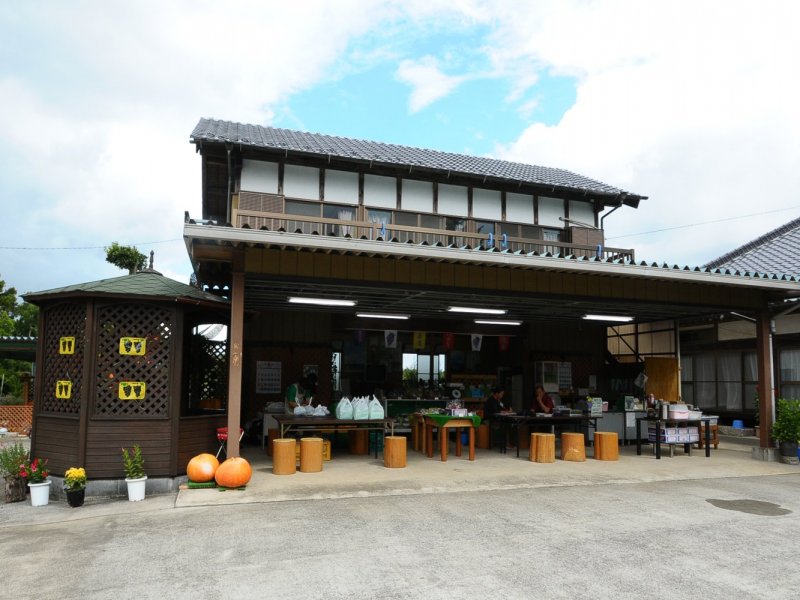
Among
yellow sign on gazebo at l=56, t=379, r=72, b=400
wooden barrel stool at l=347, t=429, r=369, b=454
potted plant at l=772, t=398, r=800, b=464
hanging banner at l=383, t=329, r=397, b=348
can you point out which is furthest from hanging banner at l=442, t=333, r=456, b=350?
yellow sign on gazebo at l=56, t=379, r=72, b=400

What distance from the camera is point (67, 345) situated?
27.4 ft

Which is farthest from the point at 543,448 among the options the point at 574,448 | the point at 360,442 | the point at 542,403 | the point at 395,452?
the point at 360,442

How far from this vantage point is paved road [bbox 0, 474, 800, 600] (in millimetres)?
4566

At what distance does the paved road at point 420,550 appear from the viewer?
4.57m

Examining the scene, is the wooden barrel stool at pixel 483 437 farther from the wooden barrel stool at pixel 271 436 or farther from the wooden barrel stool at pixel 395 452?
the wooden barrel stool at pixel 271 436

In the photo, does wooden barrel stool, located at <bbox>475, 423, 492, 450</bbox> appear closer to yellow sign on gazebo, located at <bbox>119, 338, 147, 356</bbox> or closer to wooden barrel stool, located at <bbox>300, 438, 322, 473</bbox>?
wooden barrel stool, located at <bbox>300, 438, 322, 473</bbox>

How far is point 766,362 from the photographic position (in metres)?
12.1

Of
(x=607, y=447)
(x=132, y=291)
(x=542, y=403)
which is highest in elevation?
(x=132, y=291)

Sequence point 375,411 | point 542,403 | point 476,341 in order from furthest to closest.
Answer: point 476,341 < point 542,403 < point 375,411

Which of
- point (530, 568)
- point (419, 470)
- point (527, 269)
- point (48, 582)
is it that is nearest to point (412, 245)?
point (527, 269)

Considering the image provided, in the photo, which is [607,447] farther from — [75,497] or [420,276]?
[75,497]

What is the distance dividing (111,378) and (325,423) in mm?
3574

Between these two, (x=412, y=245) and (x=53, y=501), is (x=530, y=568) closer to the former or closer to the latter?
(x=412, y=245)

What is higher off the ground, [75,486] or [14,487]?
[75,486]
